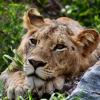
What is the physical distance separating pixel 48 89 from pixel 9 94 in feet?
1.51

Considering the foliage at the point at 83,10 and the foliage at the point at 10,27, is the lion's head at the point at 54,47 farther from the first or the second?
the foliage at the point at 83,10

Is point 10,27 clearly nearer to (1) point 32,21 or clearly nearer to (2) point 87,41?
(1) point 32,21

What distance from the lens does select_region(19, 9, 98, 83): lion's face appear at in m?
6.85

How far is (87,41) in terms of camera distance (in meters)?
7.59

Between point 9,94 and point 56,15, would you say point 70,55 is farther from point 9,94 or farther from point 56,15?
point 56,15

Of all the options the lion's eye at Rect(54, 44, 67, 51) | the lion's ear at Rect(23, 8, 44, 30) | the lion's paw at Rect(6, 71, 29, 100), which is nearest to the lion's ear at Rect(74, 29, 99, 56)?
the lion's eye at Rect(54, 44, 67, 51)

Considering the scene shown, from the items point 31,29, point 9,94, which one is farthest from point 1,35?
point 9,94

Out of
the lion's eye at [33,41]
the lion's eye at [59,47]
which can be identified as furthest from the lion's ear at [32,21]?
the lion's eye at [59,47]

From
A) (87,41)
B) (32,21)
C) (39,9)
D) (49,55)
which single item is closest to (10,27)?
(32,21)

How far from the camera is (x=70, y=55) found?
24.3ft

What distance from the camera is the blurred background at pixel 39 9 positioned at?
31.5 feet

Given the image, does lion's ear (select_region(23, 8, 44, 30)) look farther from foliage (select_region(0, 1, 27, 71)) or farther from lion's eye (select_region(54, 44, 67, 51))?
foliage (select_region(0, 1, 27, 71))

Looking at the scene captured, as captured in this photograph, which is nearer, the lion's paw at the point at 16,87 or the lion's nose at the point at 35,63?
the lion's nose at the point at 35,63

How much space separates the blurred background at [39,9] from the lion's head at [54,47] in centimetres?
136
